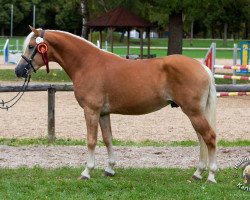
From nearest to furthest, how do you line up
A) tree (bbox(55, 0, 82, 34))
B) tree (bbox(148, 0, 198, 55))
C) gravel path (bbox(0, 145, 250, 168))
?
gravel path (bbox(0, 145, 250, 168)), tree (bbox(148, 0, 198, 55)), tree (bbox(55, 0, 82, 34))

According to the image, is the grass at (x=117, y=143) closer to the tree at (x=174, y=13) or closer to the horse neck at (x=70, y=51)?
the horse neck at (x=70, y=51)

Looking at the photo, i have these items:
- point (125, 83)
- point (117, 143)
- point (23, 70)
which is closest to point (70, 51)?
point (23, 70)

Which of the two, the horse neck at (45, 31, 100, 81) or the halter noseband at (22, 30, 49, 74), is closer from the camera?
the halter noseband at (22, 30, 49, 74)

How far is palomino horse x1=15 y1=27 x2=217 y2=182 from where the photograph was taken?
7695 mm

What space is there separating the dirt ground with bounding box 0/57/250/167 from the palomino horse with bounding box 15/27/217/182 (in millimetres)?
1431

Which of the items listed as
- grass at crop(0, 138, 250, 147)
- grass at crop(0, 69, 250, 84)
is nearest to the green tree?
grass at crop(0, 69, 250, 84)

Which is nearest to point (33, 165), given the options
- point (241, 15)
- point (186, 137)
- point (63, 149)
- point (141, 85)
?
point (63, 149)

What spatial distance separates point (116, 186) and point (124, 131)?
19.4 feet

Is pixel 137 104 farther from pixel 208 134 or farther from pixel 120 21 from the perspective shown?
pixel 120 21

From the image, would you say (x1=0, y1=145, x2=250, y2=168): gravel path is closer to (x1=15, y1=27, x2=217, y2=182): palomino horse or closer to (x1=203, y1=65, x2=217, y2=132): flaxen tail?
(x1=15, y1=27, x2=217, y2=182): palomino horse

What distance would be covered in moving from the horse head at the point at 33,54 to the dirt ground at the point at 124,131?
1616 millimetres

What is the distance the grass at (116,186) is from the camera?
6961 mm

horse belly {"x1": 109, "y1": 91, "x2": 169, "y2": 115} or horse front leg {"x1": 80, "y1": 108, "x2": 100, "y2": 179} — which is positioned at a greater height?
horse belly {"x1": 109, "y1": 91, "x2": 169, "y2": 115}

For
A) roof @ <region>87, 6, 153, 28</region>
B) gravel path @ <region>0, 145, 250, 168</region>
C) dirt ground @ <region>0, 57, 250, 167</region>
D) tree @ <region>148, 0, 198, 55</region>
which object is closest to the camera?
gravel path @ <region>0, 145, 250, 168</region>
